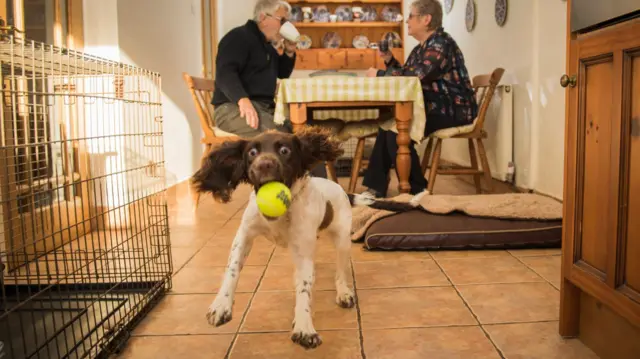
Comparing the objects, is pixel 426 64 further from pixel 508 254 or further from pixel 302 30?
pixel 302 30

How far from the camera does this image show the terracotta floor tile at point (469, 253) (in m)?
2.50

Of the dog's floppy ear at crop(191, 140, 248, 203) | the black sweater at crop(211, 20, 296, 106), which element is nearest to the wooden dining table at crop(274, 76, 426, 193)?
→ the black sweater at crop(211, 20, 296, 106)

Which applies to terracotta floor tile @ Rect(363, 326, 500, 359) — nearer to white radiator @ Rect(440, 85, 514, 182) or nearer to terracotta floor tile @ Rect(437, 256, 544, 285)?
terracotta floor tile @ Rect(437, 256, 544, 285)

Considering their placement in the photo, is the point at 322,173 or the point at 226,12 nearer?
the point at 322,173

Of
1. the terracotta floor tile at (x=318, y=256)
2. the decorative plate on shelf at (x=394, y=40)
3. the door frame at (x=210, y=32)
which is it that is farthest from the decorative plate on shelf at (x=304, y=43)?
the terracotta floor tile at (x=318, y=256)

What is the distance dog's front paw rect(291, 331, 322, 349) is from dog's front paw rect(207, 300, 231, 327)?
0.19 m

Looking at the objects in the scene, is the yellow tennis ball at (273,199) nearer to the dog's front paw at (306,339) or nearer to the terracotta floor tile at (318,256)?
the dog's front paw at (306,339)

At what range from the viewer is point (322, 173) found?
3.03 m

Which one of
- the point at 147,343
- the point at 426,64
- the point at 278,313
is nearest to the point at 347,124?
the point at 426,64

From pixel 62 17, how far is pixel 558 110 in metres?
2.84

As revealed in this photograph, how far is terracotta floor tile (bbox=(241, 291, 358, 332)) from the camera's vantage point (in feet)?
5.51

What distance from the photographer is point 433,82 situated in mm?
3707

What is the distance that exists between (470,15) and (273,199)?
13.9ft

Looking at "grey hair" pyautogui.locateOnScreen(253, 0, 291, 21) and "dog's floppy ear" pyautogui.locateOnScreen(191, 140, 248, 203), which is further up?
"grey hair" pyautogui.locateOnScreen(253, 0, 291, 21)
